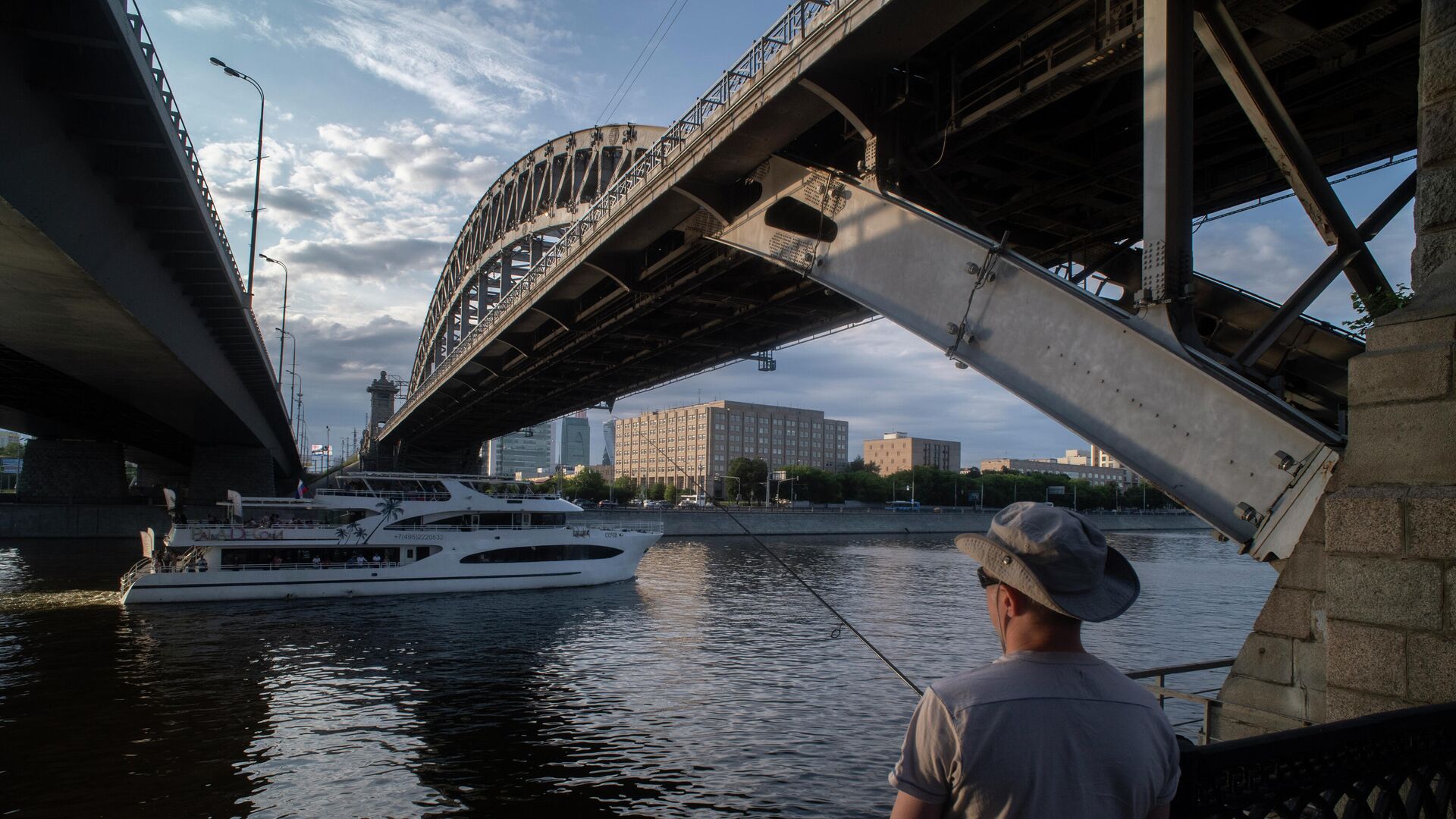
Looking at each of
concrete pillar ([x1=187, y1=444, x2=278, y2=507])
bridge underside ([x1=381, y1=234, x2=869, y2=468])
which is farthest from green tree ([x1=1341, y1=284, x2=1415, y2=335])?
concrete pillar ([x1=187, y1=444, x2=278, y2=507])

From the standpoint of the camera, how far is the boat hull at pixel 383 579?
90.5 feet

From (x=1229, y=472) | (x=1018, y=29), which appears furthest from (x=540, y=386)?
(x=1229, y=472)

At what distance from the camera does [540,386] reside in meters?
48.8

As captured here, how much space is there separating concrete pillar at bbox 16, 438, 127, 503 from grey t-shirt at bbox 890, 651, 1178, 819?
6976 centimetres

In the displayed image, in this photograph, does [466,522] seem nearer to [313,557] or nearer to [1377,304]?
[313,557]

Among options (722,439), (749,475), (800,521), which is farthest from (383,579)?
(722,439)

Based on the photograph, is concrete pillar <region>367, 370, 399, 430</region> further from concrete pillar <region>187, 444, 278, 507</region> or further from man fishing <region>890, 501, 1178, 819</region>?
man fishing <region>890, 501, 1178, 819</region>

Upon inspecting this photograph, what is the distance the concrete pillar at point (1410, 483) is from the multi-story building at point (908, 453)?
149 m

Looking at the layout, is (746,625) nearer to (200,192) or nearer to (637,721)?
(637,721)

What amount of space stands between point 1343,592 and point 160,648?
873 inches

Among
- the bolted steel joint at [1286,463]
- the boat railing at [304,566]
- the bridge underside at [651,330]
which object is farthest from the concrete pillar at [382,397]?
the bolted steel joint at [1286,463]

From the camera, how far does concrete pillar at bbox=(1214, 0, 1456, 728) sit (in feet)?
14.3

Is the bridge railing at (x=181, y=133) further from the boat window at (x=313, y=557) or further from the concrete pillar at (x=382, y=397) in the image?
the concrete pillar at (x=382, y=397)

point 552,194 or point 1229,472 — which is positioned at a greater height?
point 552,194
